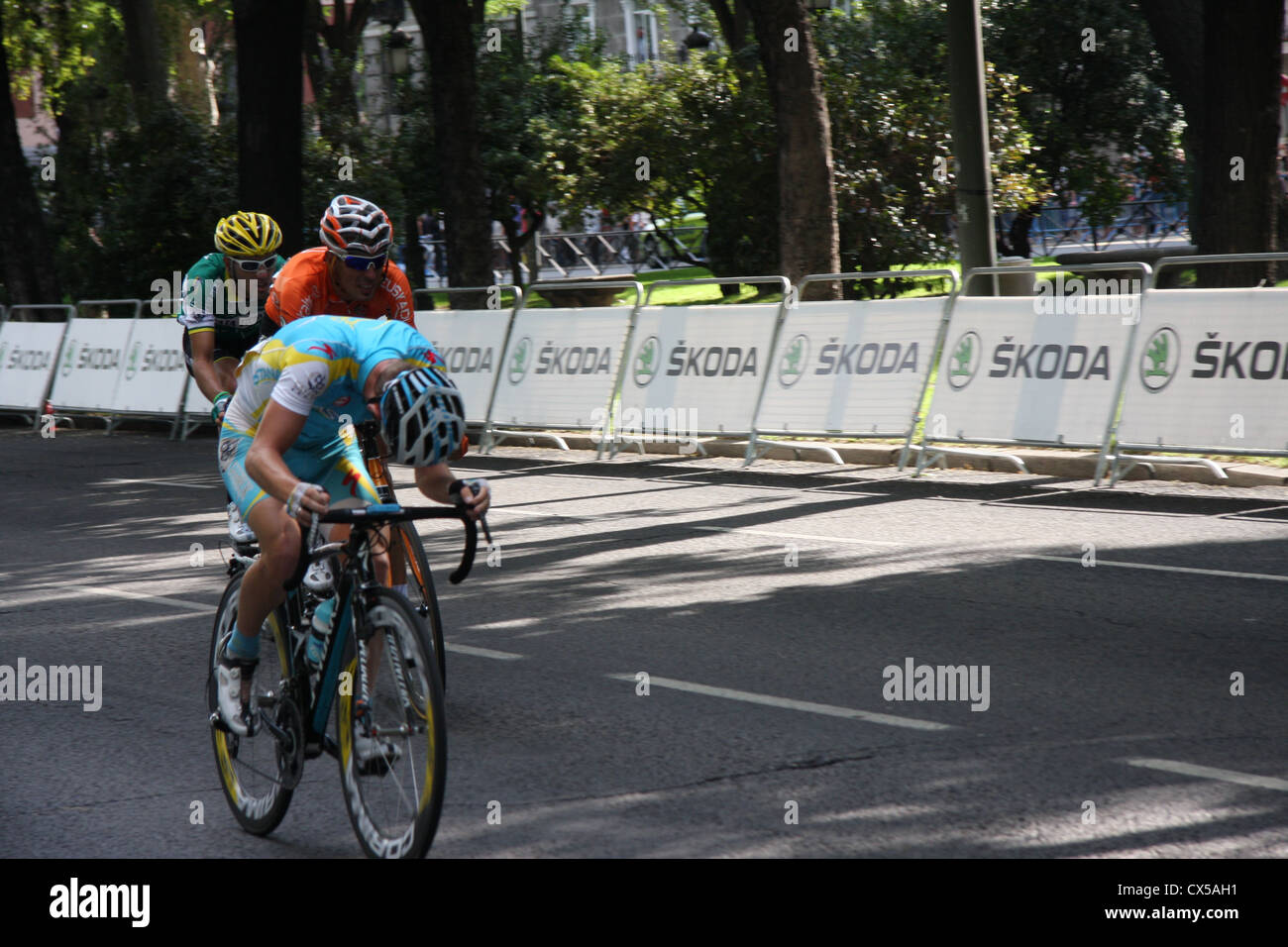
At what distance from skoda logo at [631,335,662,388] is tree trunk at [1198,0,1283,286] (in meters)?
5.38

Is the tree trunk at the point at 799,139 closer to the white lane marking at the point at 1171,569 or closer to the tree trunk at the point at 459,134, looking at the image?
A: the tree trunk at the point at 459,134

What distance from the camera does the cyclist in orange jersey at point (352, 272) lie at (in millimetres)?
5586

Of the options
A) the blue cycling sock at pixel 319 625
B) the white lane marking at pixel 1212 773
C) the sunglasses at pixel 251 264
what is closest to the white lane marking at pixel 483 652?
the sunglasses at pixel 251 264

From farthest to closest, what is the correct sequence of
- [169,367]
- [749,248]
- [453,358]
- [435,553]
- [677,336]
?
[749,248] < [169,367] < [453,358] < [677,336] < [435,553]

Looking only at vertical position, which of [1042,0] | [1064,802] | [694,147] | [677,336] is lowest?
[1064,802]

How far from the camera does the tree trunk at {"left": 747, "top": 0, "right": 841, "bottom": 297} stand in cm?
1719

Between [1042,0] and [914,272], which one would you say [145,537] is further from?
[1042,0]

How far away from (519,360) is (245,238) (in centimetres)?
841

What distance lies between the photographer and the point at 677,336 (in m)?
15.1

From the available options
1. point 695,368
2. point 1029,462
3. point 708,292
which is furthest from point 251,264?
point 708,292

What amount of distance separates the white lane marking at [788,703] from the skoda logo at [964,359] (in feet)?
21.7

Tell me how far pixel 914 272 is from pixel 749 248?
13025 millimetres

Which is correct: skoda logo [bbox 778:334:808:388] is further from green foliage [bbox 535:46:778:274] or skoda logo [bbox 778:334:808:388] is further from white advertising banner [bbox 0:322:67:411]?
green foliage [bbox 535:46:778:274]
